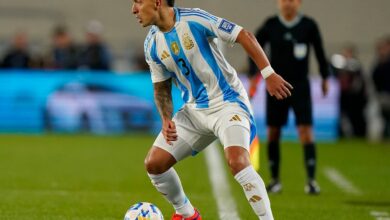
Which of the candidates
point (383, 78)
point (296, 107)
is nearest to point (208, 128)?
point (296, 107)

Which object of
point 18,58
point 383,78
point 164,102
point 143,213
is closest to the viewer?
point 143,213

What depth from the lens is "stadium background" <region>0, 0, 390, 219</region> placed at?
10195 millimetres

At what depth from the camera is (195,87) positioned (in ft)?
25.9

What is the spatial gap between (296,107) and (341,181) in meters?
2.15

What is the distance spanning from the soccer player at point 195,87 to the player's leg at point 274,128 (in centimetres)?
356

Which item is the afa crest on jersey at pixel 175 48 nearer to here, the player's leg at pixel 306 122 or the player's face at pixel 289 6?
the player's face at pixel 289 6

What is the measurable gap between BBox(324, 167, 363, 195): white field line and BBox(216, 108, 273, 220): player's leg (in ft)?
14.8

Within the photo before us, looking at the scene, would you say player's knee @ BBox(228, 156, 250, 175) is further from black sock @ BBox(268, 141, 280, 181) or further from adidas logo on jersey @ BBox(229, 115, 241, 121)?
black sock @ BBox(268, 141, 280, 181)

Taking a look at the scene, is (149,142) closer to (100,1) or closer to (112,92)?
(112,92)

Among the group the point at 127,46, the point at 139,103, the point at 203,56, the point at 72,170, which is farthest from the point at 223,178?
the point at 127,46

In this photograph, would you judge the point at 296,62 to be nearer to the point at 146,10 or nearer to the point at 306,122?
the point at 306,122

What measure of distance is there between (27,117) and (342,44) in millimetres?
10402

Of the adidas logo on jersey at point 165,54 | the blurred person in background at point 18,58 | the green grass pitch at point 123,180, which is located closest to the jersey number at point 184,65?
the adidas logo on jersey at point 165,54

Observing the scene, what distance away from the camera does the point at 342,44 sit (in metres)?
27.3
